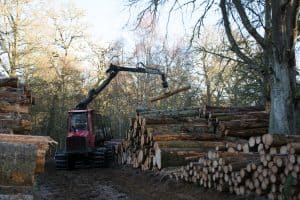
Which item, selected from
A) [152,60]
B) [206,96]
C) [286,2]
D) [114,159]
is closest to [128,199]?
[286,2]

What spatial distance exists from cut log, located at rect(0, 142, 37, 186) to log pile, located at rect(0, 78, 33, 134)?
5372mm

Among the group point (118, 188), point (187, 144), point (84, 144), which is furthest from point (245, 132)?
point (84, 144)

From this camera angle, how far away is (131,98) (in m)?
35.9

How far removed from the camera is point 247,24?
11836 millimetres

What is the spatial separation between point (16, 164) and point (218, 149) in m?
5.36

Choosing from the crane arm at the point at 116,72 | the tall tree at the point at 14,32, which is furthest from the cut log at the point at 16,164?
the tall tree at the point at 14,32

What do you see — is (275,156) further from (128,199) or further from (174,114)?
(174,114)

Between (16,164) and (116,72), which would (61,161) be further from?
(16,164)

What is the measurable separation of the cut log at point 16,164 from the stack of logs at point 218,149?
3819 mm

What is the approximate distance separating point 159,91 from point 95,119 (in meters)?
16.5

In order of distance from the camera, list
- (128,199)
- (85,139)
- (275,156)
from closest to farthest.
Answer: (275,156) → (128,199) → (85,139)

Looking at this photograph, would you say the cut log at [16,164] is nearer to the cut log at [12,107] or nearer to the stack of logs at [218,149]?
the stack of logs at [218,149]

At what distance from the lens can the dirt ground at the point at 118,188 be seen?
9.73 meters

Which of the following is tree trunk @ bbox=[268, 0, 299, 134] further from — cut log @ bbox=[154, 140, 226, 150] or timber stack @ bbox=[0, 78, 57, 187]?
timber stack @ bbox=[0, 78, 57, 187]
